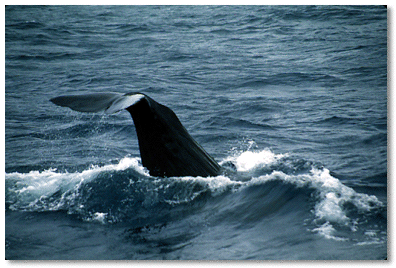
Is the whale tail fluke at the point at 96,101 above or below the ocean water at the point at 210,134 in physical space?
above

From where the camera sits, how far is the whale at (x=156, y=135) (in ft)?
15.1

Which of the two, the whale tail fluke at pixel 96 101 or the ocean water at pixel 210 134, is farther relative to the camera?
the ocean water at pixel 210 134

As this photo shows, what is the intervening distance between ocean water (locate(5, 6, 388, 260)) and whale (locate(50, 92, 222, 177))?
0.72 ft

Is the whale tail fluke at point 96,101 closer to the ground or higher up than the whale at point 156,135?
higher up

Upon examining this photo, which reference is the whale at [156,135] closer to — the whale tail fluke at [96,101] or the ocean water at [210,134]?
the whale tail fluke at [96,101]

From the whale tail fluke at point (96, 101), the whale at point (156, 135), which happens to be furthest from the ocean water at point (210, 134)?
the whale tail fluke at point (96, 101)

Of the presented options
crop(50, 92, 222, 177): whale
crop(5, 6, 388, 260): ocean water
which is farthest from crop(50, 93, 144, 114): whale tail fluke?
crop(5, 6, 388, 260): ocean water

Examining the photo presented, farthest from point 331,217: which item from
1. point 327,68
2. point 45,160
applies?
point 327,68

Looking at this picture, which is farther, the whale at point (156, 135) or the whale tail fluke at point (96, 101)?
the whale at point (156, 135)

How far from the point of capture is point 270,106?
357 inches

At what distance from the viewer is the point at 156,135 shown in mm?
4895

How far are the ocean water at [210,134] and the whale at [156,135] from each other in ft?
0.72

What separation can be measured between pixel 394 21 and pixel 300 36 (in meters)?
4.88

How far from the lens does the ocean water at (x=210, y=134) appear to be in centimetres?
450
